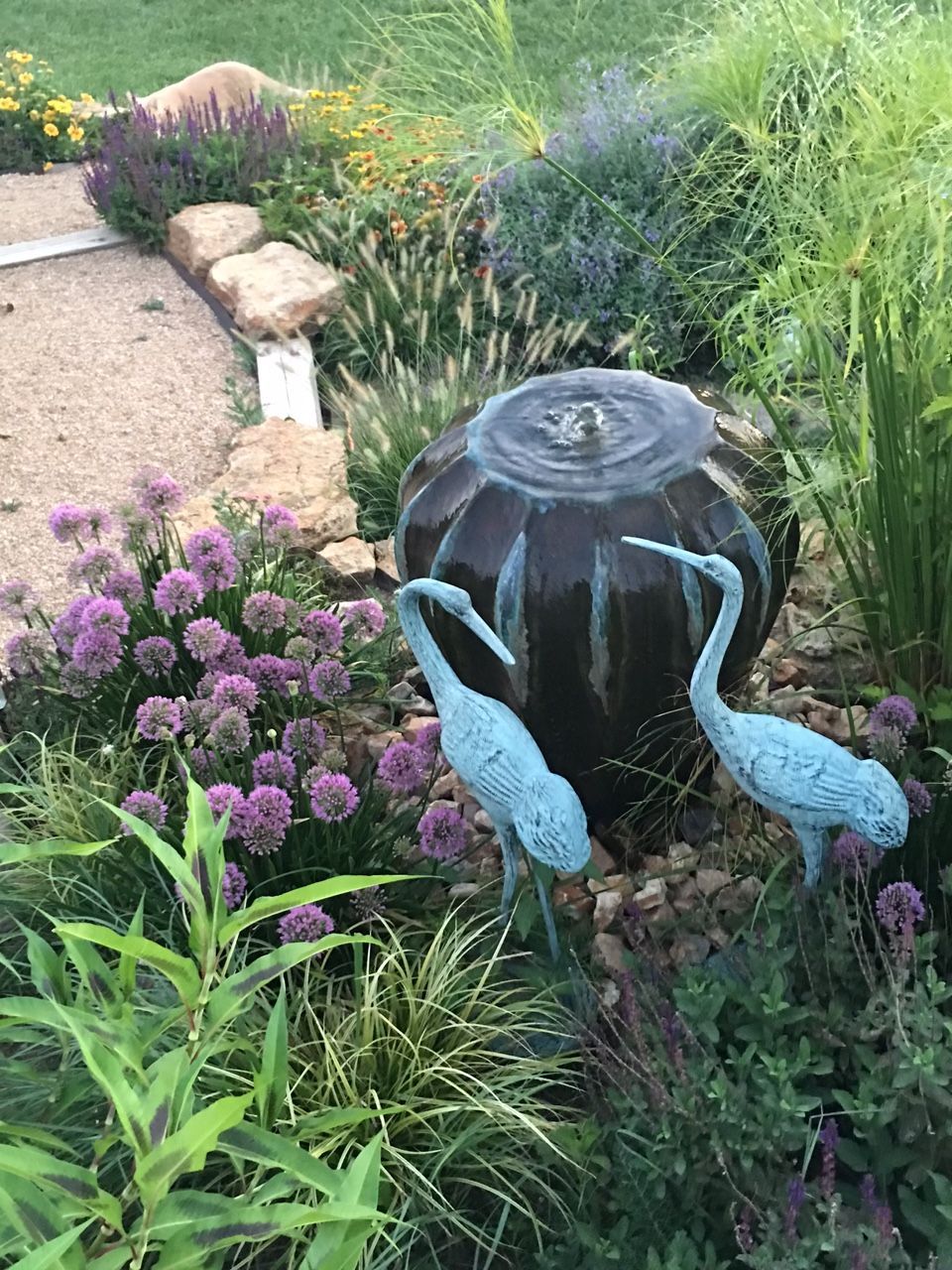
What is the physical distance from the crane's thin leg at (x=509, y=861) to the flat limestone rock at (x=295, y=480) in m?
1.69

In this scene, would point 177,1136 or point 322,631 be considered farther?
point 322,631

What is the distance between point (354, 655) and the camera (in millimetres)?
2723

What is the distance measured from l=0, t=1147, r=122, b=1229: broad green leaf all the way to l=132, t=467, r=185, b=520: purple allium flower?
152 cm

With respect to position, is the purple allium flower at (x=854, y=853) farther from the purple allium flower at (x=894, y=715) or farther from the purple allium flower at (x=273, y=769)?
the purple allium flower at (x=273, y=769)

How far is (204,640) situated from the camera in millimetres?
2236

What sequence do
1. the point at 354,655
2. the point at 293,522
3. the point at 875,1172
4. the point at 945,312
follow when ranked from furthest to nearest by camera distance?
the point at 354,655 < the point at 293,522 < the point at 945,312 < the point at 875,1172

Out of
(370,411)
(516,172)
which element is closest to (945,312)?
(370,411)

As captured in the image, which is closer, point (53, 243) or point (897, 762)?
point (897, 762)

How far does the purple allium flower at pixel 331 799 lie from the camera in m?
1.96

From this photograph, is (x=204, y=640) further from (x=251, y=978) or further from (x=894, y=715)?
(x=894, y=715)

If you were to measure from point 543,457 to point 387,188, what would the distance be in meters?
4.04

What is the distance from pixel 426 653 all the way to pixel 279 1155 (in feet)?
2.94

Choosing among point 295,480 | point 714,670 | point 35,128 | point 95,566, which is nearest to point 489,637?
point 714,670

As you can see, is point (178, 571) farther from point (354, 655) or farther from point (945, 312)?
point (945, 312)
